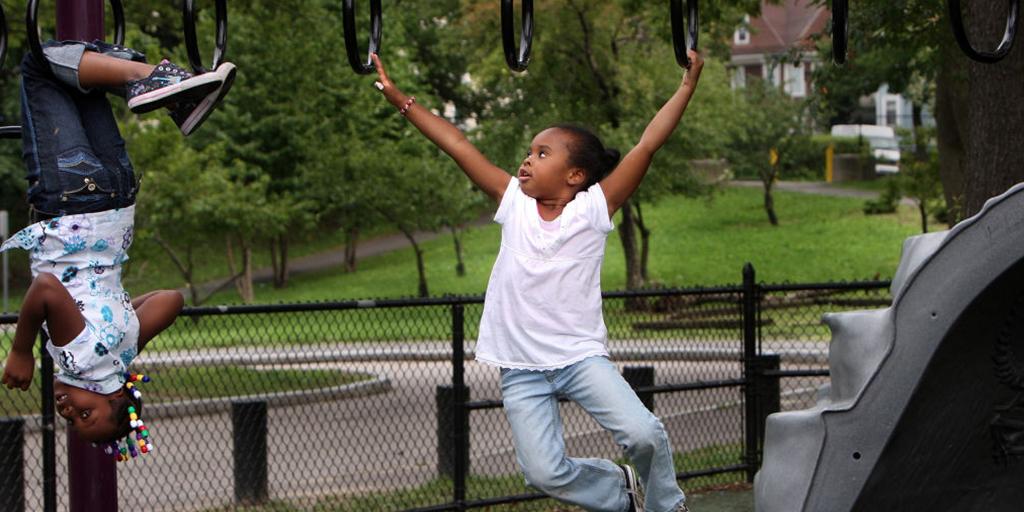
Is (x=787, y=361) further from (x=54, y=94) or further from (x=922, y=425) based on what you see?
(x=54, y=94)

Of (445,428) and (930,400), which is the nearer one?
(930,400)

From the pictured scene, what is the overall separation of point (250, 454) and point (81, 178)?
533 cm

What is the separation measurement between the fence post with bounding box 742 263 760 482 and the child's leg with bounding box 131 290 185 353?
5.95 m

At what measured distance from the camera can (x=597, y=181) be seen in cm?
544

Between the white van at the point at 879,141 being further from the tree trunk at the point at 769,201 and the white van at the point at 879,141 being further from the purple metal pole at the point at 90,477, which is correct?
the purple metal pole at the point at 90,477

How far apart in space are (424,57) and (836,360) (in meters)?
42.0

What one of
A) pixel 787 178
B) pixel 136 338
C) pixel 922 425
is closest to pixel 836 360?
pixel 922 425

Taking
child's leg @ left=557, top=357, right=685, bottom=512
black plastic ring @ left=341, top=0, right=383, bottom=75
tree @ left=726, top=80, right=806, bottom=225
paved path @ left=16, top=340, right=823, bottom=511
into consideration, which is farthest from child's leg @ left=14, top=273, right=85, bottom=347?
tree @ left=726, top=80, right=806, bottom=225

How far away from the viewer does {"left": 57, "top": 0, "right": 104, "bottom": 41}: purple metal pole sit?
4965 mm

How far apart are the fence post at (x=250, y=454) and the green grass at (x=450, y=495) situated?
0.09m

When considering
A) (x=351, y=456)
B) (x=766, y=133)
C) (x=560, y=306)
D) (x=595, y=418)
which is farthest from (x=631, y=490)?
(x=766, y=133)

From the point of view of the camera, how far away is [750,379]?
10016 millimetres

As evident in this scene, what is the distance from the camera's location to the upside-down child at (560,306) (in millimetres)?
5133

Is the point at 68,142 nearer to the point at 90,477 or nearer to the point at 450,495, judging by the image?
the point at 90,477
